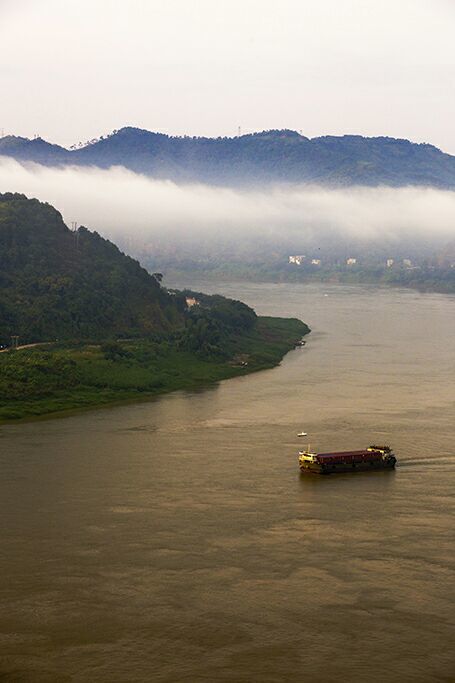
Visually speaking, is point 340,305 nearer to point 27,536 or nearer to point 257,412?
point 257,412

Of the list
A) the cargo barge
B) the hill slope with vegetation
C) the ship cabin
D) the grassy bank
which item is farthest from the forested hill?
the cargo barge

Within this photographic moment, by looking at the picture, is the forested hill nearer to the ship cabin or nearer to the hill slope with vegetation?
the hill slope with vegetation

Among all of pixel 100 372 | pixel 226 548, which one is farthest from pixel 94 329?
pixel 226 548

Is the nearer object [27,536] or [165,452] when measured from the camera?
[27,536]

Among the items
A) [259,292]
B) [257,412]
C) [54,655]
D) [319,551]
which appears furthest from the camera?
[259,292]

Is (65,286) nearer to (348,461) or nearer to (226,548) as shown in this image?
(348,461)

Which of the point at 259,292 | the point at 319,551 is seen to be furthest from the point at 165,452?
the point at 259,292

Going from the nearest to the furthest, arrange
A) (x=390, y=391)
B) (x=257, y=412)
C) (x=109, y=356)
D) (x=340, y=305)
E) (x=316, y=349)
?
(x=257, y=412), (x=390, y=391), (x=109, y=356), (x=316, y=349), (x=340, y=305)
